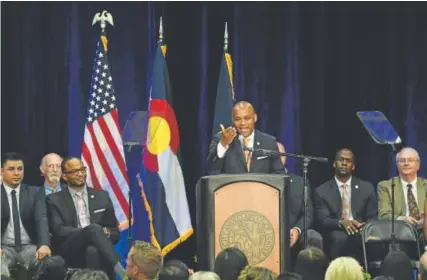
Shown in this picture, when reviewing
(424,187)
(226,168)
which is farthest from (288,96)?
(226,168)

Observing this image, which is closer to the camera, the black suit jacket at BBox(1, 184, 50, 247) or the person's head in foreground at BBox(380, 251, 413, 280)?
the person's head in foreground at BBox(380, 251, 413, 280)

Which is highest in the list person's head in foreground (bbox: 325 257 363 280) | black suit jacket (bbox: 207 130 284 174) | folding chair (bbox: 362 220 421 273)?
black suit jacket (bbox: 207 130 284 174)

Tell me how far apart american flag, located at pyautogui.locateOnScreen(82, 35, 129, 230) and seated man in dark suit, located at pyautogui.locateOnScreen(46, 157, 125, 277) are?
0.88 metres

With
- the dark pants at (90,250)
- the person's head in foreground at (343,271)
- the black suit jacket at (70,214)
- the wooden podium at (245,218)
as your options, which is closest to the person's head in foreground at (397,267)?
the wooden podium at (245,218)

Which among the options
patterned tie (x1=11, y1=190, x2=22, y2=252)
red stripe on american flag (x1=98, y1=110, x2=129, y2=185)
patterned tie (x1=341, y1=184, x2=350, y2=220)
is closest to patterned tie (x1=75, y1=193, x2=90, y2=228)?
patterned tie (x1=11, y1=190, x2=22, y2=252)

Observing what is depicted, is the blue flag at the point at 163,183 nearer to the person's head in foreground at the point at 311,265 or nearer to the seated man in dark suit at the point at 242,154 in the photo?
the seated man in dark suit at the point at 242,154

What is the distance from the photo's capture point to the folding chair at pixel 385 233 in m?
8.46

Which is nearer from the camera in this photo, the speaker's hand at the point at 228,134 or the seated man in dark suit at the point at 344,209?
the speaker's hand at the point at 228,134

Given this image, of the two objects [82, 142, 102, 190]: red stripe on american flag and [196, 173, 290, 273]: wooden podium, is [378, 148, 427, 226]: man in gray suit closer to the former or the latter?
[196, 173, 290, 273]: wooden podium

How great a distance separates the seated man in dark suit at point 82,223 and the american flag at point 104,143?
885 mm

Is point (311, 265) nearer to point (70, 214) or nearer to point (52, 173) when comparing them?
point (70, 214)

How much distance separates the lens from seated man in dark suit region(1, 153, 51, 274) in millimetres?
8211

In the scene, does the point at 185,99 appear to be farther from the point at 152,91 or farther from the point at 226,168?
the point at 226,168

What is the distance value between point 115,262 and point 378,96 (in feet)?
12.6
